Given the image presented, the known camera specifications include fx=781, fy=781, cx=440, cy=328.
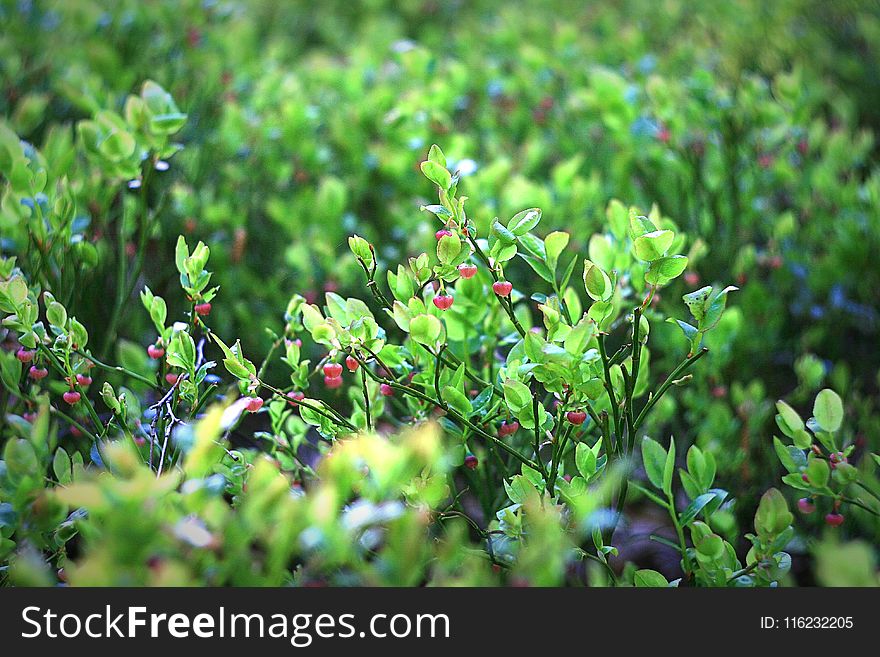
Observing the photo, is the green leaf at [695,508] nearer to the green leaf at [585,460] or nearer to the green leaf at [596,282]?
the green leaf at [585,460]

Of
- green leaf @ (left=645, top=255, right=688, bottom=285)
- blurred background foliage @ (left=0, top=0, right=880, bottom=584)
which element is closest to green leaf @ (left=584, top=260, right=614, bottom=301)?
green leaf @ (left=645, top=255, right=688, bottom=285)

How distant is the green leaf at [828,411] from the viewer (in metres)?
0.90

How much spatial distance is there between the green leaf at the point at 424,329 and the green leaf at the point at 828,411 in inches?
17.5

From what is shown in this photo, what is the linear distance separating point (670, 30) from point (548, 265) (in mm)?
2381

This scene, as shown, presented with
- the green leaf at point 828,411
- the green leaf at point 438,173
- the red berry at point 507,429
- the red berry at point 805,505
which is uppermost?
the green leaf at point 438,173

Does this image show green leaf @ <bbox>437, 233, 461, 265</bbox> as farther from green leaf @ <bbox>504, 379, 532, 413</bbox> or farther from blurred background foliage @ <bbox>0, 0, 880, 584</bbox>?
blurred background foliage @ <bbox>0, 0, 880, 584</bbox>

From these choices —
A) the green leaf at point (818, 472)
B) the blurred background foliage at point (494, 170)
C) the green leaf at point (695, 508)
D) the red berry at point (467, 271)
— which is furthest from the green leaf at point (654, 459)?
the blurred background foliage at point (494, 170)

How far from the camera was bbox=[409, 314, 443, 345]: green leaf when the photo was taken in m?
0.85

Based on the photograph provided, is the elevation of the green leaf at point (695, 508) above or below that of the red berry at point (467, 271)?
below

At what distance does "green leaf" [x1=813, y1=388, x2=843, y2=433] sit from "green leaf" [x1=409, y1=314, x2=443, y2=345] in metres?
0.44

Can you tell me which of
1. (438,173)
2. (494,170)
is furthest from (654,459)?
(494,170)

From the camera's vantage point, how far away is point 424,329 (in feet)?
2.81

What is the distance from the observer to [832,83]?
2.61 meters
